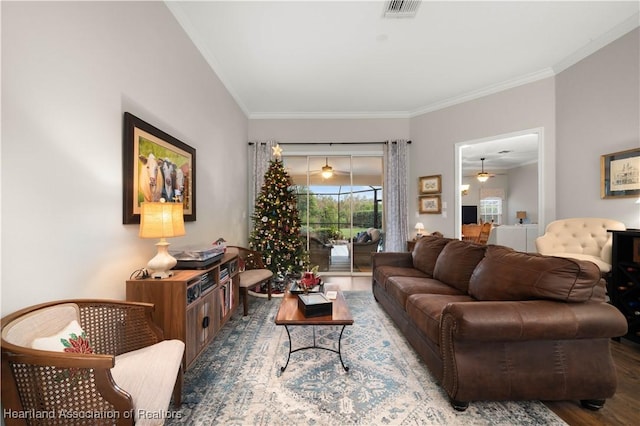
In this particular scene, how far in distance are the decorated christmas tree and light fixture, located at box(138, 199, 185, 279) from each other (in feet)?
8.53

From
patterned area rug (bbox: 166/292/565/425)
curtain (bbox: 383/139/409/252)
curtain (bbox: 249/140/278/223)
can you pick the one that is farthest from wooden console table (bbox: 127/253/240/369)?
curtain (bbox: 383/139/409/252)

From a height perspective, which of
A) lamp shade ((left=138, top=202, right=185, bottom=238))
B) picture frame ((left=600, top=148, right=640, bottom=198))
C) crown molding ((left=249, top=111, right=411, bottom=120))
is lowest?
lamp shade ((left=138, top=202, right=185, bottom=238))

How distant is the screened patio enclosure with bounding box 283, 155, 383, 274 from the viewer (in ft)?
18.5

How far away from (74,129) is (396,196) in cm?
485

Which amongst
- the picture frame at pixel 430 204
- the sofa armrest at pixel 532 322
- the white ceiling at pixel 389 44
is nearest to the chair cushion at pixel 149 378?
the sofa armrest at pixel 532 322

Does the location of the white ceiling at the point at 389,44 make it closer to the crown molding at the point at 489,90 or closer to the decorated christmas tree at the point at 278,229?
the crown molding at the point at 489,90

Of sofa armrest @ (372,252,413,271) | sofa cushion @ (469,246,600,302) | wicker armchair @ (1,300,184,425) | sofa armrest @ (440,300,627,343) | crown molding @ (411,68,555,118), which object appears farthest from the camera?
crown molding @ (411,68,555,118)

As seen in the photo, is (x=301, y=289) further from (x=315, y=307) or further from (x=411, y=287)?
(x=411, y=287)

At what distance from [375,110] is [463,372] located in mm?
4771

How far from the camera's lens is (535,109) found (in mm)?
4094

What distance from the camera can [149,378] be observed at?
1.28 meters

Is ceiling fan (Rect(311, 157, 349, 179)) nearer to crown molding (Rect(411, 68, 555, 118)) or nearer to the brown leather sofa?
crown molding (Rect(411, 68, 555, 118))

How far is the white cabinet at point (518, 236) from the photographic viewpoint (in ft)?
19.6

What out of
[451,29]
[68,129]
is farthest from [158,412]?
[451,29]
